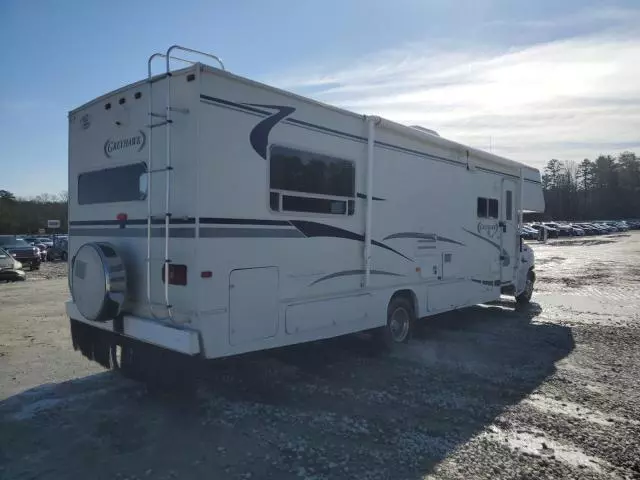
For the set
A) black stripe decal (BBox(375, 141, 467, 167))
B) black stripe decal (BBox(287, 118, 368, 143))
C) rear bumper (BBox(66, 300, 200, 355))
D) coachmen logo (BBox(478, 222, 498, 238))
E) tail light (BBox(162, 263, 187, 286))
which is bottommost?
rear bumper (BBox(66, 300, 200, 355))

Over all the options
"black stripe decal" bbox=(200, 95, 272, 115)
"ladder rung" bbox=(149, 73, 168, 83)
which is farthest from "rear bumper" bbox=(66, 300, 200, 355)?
"ladder rung" bbox=(149, 73, 168, 83)

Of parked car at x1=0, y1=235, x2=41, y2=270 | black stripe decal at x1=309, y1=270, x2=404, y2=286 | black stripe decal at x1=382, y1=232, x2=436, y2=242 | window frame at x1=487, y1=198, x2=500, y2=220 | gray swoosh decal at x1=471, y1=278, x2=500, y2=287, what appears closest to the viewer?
black stripe decal at x1=309, y1=270, x2=404, y2=286

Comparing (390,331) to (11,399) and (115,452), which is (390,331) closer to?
(115,452)

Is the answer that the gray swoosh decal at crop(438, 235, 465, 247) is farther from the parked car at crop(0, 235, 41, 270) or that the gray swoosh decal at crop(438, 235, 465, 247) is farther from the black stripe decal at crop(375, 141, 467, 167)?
the parked car at crop(0, 235, 41, 270)

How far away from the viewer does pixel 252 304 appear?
496 cm

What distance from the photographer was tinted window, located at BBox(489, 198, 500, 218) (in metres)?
9.39

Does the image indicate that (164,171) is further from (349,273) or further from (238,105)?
(349,273)

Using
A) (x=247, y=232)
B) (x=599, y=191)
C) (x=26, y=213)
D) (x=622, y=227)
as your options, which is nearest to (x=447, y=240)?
(x=247, y=232)

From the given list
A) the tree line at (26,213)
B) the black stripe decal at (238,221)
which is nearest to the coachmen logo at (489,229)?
the black stripe decal at (238,221)

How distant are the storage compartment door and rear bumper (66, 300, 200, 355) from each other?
42 centimetres

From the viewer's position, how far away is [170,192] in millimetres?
4770

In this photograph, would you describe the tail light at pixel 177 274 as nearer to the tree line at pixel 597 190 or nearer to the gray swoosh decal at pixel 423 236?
the gray swoosh decal at pixel 423 236

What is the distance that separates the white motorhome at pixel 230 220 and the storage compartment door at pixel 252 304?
0.01 m

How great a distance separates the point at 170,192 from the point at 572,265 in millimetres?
21069
